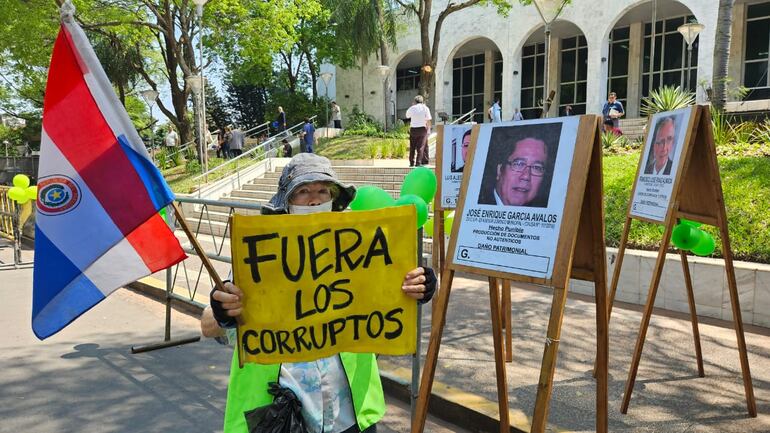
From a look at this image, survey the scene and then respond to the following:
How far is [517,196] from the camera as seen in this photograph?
9.59ft

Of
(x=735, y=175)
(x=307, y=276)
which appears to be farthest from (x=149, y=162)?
(x=735, y=175)

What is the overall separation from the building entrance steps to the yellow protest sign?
1.88 meters

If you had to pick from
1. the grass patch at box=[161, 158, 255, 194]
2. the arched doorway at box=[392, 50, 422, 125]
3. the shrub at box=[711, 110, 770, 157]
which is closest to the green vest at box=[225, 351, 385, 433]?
the shrub at box=[711, 110, 770, 157]

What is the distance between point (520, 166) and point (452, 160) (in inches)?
118

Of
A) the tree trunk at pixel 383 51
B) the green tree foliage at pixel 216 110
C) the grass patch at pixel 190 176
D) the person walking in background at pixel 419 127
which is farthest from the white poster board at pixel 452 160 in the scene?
the green tree foliage at pixel 216 110

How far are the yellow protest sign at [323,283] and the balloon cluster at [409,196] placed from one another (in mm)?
1166

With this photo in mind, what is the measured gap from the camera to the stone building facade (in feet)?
72.9

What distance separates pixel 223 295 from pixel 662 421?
308 cm

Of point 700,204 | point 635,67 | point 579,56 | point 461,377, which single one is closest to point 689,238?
point 700,204

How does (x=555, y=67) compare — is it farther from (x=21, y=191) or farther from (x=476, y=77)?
(x=21, y=191)

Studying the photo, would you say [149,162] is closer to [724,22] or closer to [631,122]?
[724,22]

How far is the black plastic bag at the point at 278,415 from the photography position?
7.10 feet

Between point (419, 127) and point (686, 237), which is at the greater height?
point (419, 127)

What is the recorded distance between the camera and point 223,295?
2.06m
